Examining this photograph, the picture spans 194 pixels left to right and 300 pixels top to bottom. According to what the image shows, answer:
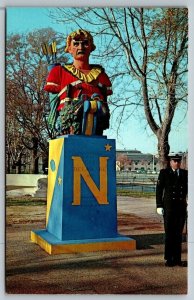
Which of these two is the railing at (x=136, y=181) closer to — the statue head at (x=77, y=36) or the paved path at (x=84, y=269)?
the paved path at (x=84, y=269)

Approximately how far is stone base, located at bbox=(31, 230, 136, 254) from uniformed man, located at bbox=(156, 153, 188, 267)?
338 mm

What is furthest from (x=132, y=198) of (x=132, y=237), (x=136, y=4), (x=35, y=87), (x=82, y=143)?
(x=136, y=4)

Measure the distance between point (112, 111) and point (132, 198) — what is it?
2.64 feet

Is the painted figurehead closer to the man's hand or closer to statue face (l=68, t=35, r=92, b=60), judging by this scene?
statue face (l=68, t=35, r=92, b=60)

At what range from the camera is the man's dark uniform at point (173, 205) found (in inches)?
185

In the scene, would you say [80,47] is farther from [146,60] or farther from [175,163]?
[175,163]

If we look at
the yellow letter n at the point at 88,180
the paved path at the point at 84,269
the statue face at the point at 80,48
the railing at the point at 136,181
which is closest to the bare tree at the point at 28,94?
the statue face at the point at 80,48

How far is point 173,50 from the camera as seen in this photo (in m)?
4.75

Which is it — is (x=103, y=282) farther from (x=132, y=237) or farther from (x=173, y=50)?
(x=173, y=50)

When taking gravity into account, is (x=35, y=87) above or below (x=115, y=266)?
above

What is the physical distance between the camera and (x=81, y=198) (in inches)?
183

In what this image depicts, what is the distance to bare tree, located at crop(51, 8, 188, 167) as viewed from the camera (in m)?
4.70

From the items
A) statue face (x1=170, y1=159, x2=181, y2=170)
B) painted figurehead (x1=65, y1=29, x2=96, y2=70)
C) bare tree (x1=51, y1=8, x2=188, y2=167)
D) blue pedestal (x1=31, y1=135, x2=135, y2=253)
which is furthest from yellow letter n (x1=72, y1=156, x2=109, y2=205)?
painted figurehead (x1=65, y1=29, x2=96, y2=70)

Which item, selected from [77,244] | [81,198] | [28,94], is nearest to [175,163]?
[81,198]
